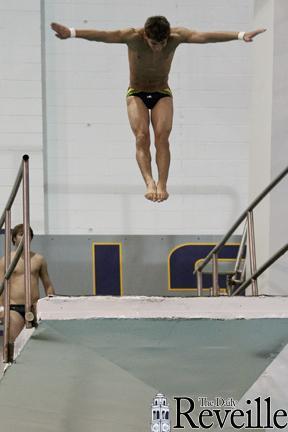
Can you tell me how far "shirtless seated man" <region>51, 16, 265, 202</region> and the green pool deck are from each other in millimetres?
1884

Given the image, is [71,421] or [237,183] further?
[237,183]

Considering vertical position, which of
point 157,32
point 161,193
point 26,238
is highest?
point 157,32

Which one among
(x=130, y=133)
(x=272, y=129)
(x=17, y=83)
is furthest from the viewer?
(x=130, y=133)

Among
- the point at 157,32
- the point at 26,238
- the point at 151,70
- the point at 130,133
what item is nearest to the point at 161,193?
the point at 151,70

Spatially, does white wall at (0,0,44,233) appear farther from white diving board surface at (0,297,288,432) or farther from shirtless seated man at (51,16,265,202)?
white diving board surface at (0,297,288,432)

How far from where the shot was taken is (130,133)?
21.9ft

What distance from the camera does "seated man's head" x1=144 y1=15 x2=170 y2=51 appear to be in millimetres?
4848

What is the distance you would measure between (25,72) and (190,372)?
14.7 ft

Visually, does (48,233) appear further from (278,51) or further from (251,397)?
(251,397)

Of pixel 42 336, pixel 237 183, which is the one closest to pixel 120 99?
pixel 237 183

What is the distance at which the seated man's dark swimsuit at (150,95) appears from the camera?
512cm

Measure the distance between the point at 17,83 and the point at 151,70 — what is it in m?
2.04

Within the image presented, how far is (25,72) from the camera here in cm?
653

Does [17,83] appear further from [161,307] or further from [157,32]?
[161,307]
